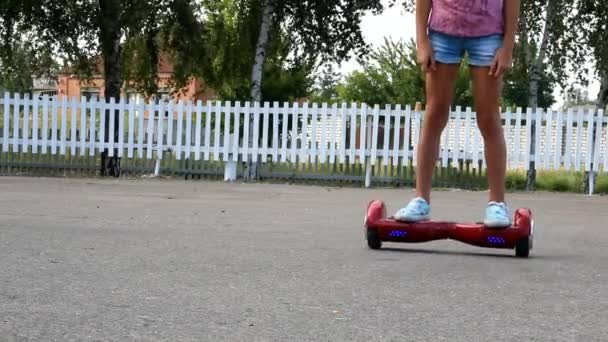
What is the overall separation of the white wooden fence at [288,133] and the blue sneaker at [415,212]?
1256 cm

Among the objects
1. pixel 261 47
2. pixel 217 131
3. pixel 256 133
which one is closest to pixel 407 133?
pixel 256 133

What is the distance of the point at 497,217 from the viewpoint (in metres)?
5.88

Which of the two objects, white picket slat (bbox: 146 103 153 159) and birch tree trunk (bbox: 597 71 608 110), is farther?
birch tree trunk (bbox: 597 71 608 110)

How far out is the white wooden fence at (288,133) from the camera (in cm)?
1852

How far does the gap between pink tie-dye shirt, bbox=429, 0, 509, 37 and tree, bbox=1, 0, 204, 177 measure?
14708 mm

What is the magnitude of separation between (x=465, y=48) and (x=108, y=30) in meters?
16.5

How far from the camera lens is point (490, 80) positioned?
6031 millimetres

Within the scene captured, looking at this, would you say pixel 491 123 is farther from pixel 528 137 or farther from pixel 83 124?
pixel 83 124

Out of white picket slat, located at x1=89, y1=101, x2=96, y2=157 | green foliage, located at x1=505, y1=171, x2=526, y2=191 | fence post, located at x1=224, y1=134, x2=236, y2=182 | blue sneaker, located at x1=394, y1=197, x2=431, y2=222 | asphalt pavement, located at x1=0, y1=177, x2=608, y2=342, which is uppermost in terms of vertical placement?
white picket slat, located at x1=89, y1=101, x2=96, y2=157

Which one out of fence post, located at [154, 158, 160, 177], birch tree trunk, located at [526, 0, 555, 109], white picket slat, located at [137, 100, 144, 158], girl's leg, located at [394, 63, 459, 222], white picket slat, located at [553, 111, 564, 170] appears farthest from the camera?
birch tree trunk, located at [526, 0, 555, 109]

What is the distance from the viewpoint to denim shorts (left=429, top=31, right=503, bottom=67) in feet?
19.5

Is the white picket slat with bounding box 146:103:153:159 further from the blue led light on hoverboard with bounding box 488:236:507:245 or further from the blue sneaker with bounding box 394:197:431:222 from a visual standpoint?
the blue led light on hoverboard with bounding box 488:236:507:245

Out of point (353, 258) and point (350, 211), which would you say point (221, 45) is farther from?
point (353, 258)

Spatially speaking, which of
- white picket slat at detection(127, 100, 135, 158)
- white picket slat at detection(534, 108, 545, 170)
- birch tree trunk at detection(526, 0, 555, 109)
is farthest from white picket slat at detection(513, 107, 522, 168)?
white picket slat at detection(127, 100, 135, 158)
